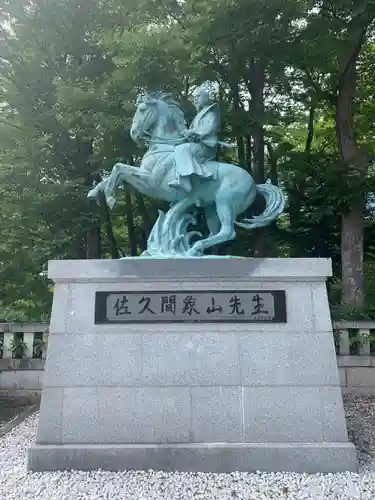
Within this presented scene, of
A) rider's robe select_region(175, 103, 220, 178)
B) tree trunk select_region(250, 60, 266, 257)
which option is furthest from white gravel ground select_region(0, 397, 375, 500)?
tree trunk select_region(250, 60, 266, 257)

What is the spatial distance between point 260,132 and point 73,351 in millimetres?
5972

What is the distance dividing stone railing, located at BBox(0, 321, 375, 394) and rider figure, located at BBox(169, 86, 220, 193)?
11.6ft

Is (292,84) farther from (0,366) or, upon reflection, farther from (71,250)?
(0,366)

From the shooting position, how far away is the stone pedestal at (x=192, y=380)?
12.7ft

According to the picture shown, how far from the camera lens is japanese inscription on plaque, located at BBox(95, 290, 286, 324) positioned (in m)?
4.22

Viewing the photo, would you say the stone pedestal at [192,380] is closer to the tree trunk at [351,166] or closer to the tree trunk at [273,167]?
the tree trunk at [351,166]

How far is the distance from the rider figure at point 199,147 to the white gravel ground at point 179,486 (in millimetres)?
2703

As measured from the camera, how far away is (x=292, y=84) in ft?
32.4

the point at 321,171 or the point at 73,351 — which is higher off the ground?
the point at 321,171

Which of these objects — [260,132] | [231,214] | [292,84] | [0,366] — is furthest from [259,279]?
[292,84]

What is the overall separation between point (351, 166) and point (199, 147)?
165 inches

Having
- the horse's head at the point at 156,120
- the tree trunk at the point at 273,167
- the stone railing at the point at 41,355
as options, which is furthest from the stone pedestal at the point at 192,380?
the tree trunk at the point at 273,167

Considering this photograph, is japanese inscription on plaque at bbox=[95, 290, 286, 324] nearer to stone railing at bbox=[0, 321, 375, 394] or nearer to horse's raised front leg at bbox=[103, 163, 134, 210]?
horse's raised front leg at bbox=[103, 163, 134, 210]

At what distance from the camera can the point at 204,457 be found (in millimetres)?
3840
